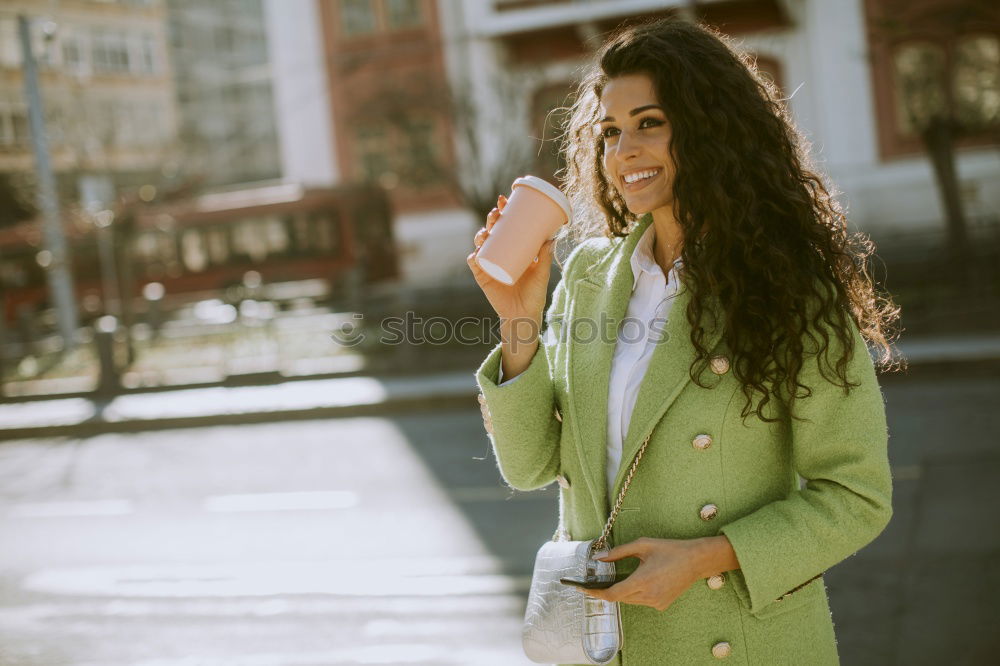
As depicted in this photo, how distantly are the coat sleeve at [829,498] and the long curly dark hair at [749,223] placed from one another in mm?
30

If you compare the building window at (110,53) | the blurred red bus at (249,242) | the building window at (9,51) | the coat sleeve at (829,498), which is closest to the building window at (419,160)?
the blurred red bus at (249,242)

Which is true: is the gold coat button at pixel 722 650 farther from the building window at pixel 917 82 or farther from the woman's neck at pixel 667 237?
the building window at pixel 917 82

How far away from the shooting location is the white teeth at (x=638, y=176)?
1942 mm

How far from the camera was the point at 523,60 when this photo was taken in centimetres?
2372

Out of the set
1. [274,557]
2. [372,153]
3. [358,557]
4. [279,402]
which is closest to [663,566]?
[358,557]

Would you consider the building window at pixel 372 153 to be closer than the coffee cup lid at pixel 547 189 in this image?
No

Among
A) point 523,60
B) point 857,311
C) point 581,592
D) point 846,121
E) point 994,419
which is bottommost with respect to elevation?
point 994,419

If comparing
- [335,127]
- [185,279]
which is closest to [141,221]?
[185,279]

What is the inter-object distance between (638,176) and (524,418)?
516 mm

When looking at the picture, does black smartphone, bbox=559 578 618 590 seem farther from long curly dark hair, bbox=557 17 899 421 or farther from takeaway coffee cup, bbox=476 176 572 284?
takeaway coffee cup, bbox=476 176 572 284

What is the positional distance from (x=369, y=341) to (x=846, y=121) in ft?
41.7

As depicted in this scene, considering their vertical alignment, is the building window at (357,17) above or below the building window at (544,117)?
above

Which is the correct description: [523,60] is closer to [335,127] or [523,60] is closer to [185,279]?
[335,127]

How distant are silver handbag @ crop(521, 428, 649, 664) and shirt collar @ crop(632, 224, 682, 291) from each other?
0.38 metres
